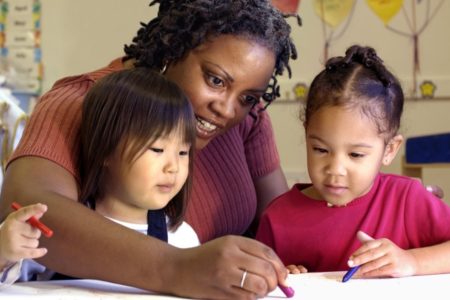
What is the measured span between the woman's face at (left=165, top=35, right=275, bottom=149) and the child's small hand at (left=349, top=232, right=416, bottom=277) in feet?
1.20

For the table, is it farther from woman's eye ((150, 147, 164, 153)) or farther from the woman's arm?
woman's eye ((150, 147, 164, 153))

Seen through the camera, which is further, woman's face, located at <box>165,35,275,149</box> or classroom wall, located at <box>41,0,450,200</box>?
classroom wall, located at <box>41,0,450,200</box>

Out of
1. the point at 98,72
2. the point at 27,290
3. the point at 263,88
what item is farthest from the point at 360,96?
the point at 27,290

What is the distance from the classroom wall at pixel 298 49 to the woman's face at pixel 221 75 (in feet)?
3.42

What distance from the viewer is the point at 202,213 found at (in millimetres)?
1252

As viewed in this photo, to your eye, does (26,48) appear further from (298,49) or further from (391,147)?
(391,147)

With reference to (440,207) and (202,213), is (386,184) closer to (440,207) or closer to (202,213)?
(440,207)

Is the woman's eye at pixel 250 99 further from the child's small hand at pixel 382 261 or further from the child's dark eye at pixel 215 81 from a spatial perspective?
the child's small hand at pixel 382 261

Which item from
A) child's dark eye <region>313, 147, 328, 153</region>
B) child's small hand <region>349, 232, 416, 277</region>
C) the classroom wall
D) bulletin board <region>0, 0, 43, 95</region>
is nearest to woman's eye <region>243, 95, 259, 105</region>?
child's dark eye <region>313, 147, 328, 153</region>

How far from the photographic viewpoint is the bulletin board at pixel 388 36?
2.26 meters

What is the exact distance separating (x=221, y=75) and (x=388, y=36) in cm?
138

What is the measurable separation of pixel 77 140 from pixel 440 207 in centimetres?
59

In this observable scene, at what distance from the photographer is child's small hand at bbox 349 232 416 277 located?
0.87 m

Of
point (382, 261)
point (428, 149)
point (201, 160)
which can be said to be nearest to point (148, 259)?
point (382, 261)
